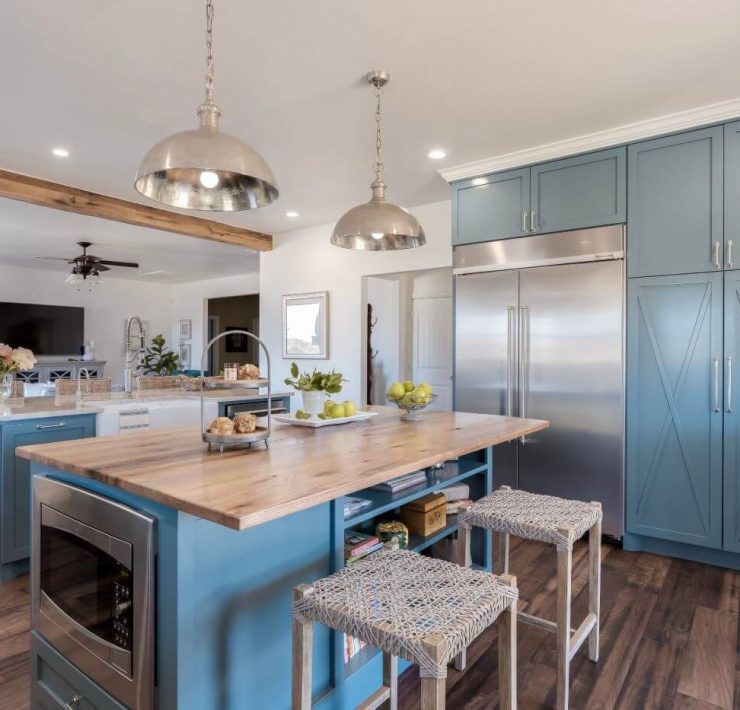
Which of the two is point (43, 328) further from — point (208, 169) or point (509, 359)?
point (208, 169)

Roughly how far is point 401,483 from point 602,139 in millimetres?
2557

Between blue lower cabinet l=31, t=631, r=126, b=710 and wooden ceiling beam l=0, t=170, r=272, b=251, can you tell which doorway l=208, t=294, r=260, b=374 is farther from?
blue lower cabinet l=31, t=631, r=126, b=710

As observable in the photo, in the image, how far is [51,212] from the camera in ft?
16.0

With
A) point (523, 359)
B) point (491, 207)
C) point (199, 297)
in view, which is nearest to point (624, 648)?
point (523, 359)

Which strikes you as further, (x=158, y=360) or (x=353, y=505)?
(x=158, y=360)

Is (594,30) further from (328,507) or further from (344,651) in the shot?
(344,651)

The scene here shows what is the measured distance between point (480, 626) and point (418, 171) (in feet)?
10.9

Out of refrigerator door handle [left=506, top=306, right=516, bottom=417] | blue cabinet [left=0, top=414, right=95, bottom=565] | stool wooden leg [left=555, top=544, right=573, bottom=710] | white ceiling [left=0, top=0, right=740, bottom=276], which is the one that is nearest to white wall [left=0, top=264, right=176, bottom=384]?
white ceiling [left=0, top=0, right=740, bottom=276]

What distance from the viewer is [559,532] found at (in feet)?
5.53

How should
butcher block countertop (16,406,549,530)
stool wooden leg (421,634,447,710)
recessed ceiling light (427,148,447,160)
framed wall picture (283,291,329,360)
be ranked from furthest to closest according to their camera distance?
framed wall picture (283,291,329,360) < recessed ceiling light (427,148,447,160) < butcher block countertop (16,406,549,530) < stool wooden leg (421,634,447,710)

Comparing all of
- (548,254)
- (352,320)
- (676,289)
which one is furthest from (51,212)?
(676,289)

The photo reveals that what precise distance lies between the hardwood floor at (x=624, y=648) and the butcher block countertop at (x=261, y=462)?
0.87m

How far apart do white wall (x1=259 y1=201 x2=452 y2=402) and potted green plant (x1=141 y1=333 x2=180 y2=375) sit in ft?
13.5

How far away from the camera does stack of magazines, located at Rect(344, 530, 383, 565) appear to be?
5.74ft
